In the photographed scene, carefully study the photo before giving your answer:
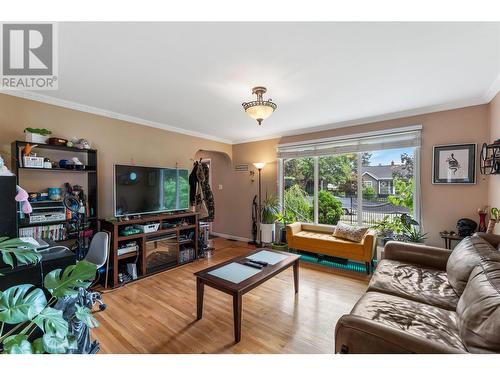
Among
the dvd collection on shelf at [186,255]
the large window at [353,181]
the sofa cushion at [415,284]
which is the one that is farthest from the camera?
the dvd collection on shelf at [186,255]

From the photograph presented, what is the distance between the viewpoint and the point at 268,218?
4.41 m

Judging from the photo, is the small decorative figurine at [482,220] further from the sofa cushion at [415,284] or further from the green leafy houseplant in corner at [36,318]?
the green leafy houseplant in corner at [36,318]

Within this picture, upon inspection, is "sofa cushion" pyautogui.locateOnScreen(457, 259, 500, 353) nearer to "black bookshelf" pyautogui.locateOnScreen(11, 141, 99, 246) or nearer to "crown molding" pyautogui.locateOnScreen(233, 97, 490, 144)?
"crown molding" pyautogui.locateOnScreen(233, 97, 490, 144)

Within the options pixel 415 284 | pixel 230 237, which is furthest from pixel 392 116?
pixel 230 237

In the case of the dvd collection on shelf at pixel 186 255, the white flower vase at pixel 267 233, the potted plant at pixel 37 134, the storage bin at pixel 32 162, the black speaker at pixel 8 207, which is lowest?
the dvd collection on shelf at pixel 186 255

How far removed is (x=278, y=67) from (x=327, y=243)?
2.68 meters

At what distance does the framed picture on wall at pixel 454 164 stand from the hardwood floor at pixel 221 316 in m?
1.78

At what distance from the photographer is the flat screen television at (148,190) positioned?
3.03 metres

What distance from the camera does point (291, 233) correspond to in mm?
3930

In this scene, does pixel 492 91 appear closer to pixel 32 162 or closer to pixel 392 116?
pixel 392 116

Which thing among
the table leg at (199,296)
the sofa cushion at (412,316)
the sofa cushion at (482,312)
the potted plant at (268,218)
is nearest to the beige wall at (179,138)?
the potted plant at (268,218)

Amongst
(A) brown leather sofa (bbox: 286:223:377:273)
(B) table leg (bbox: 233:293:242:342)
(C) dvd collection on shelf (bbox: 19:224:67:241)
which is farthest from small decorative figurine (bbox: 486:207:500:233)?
(C) dvd collection on shelf (bbox: 19:224:67:241)

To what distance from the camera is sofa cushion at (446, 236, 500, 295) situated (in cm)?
160
